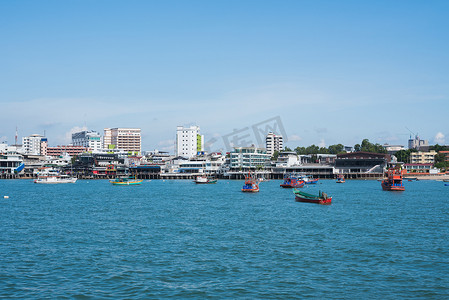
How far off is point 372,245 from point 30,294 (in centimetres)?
2173

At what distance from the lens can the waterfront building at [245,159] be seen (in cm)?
17675

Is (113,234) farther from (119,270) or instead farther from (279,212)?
(279,212)

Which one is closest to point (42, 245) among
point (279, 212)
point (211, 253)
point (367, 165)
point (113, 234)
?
point (113, 234)

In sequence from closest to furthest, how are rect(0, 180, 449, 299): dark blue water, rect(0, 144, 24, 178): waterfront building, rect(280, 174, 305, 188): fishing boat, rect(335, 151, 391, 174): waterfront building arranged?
1. rect(0, 180, 449, 299): dark blue water
2. rect(280, 174, 305, 188): fishing boat
3. rect(335, 151, 391, 174): waterfront building
4. rect(0, 144, 24, 178): waterfront building

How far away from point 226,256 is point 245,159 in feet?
494

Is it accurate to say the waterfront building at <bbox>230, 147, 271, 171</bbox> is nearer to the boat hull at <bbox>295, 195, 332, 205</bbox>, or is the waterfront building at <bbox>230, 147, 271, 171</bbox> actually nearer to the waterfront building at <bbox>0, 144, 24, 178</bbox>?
the waterfront building at <bbox>0, 144, 24, 178</bbox>

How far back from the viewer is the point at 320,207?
5722 cm

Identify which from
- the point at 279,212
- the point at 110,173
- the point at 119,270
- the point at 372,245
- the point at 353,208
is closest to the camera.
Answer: the point at 119,270

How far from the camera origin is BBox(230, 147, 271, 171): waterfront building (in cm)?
17675

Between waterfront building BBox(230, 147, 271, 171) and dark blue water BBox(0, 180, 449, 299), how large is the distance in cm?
12964

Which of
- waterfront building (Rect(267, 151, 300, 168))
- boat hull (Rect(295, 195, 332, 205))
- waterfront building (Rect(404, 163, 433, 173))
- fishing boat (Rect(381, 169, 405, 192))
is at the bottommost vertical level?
boat hull (Rect(295, 195, 332, 205))

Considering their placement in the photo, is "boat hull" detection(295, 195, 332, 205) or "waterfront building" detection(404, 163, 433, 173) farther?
"waterfront building" detection(404, 163, 433, 173)

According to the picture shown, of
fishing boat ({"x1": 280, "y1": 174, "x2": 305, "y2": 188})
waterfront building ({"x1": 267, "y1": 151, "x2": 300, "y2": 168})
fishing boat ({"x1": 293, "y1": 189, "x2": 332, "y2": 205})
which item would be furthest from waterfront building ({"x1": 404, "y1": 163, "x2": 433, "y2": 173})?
fishing boat ({"x1": 293, "y1": 189, "x2": 332, "y2": 205})

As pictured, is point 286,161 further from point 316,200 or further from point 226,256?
point 226,256
